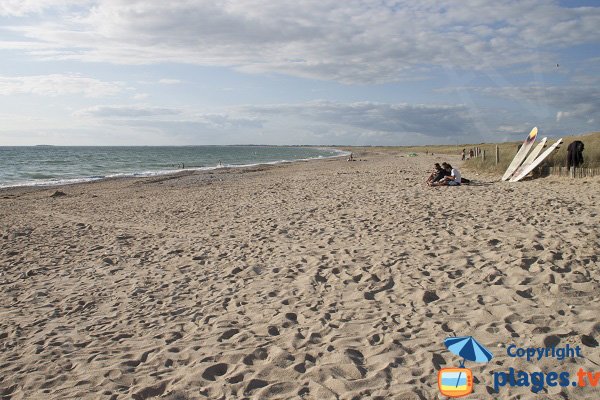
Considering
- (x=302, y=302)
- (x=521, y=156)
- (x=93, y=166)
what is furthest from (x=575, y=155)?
(x=93, y=166)

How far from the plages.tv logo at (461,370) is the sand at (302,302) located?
0.08 m

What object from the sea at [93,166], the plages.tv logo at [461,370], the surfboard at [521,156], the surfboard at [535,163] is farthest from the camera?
the sea at [93,166]

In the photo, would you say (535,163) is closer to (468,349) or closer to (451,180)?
(451,180)

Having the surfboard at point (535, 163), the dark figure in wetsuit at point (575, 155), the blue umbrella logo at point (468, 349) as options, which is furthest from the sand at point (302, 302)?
the surfboard at point (535, 163)

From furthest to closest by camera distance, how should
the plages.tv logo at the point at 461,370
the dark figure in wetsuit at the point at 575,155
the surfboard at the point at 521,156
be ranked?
the surfboard at the point at 521,156 → the dark figure in wetsuit at the point at 575,155 → the plages.tv logo at the point at 461,370

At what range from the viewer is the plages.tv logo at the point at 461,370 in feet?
10.4

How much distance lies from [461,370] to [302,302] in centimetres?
212

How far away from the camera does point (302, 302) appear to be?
5.11 metres

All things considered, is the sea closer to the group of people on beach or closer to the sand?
the sand

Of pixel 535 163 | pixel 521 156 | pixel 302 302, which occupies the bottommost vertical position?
pixel 302 302

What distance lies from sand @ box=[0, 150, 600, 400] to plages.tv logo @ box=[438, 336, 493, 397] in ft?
0.25

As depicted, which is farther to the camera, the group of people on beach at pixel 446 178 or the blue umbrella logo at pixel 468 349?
the group of people on beach at pixel 446 178

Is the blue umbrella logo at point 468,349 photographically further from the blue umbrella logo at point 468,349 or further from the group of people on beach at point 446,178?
the group of people on beach at point 446,178

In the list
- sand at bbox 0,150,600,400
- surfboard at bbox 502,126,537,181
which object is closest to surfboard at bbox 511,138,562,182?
surfboard at bbox 502,126,537,181
